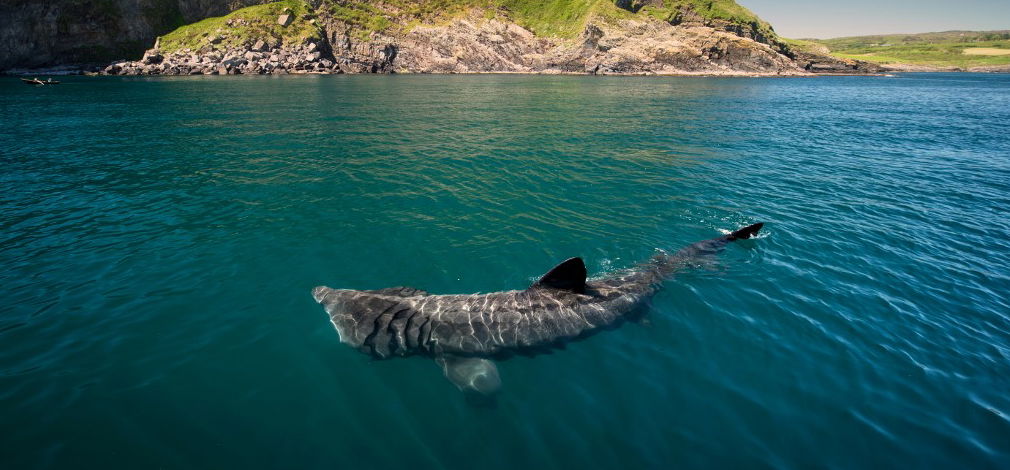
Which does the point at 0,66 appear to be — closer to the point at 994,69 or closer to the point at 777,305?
the point at 777,305

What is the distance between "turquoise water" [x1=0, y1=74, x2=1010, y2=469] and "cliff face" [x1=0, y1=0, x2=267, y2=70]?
428 feet

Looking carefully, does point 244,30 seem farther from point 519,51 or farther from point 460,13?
point 519,51

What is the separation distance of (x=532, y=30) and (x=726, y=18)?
241 feet

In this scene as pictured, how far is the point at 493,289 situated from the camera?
11.5 metres

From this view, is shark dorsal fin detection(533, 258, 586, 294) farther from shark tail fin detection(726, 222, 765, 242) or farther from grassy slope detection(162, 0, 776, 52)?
grassy slope detection(162, 0, 776, 52)

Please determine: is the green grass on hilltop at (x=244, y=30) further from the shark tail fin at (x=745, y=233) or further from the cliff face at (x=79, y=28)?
the shark tail fin at (x=745, y=233)

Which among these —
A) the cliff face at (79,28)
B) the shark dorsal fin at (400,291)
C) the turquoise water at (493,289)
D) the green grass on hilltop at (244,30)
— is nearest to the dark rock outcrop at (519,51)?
the green grass on hilltop at (244,30)

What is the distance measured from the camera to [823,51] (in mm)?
170375

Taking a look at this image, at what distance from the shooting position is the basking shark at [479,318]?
29.2 feet

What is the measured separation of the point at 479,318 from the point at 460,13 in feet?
556


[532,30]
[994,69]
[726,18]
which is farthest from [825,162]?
[994,69]

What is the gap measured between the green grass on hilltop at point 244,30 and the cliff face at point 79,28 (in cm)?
749

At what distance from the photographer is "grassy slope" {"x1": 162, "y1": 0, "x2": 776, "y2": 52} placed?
134250 millimetres

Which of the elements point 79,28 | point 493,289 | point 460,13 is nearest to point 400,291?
point 493,289
